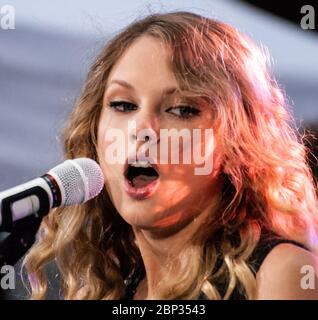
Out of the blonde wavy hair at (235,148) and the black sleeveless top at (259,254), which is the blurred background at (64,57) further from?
the black sleeveless top at (259,254)

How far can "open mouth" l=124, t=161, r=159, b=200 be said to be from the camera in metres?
1.57

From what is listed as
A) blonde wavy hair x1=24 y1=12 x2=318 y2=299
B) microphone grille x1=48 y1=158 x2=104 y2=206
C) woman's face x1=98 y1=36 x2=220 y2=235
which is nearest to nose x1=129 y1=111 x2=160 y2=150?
woman's face x1=98 y1=36 x2=220 y2=235

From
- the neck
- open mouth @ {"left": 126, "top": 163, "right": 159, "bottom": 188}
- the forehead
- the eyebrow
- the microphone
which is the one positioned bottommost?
the neck

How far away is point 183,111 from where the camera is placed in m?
1.56

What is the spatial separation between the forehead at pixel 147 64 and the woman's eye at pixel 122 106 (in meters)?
0.05

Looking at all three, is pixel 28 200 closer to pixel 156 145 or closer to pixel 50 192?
pixel 50 192

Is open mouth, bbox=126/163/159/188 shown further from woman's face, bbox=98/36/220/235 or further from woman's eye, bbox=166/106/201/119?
woman's eye, bbox=166/106/201/119

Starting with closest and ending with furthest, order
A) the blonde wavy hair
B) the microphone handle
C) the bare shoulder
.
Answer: the microphone handle → the bare shoulder → the blonde wavy hair

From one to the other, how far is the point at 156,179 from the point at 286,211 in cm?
29

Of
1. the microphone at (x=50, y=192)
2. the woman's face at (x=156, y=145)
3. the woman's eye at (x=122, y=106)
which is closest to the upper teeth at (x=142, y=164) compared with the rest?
the woman's face at (x=156, y=145)

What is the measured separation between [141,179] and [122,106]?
0.57ft

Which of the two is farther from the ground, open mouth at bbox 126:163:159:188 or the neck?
open mouth at bbox 126:163:159:188

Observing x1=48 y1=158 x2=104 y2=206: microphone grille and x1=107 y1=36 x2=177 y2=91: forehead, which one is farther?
x1=107 y1=36 x2=177 y2=91: forehead

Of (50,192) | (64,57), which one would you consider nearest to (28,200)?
(50,192)
